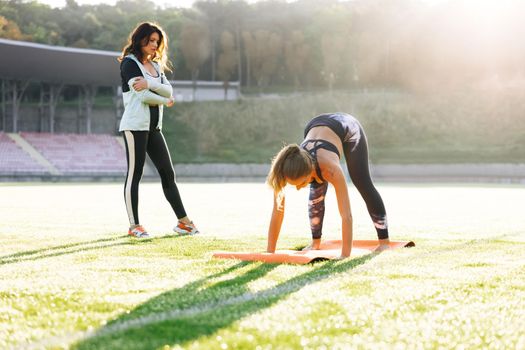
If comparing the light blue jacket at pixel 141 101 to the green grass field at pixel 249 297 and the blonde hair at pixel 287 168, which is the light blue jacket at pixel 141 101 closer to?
the green grass field at pixel 249 297

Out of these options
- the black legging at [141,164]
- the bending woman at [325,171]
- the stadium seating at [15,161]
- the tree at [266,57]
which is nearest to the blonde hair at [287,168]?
the bending woman at [325,171]

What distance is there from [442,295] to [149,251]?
2.68m

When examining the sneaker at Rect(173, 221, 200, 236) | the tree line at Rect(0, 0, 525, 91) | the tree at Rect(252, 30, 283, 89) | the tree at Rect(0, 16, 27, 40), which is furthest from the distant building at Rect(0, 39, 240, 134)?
the sneaker at Rect(173, 221, 200, 236)

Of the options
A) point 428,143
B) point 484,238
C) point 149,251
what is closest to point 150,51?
point 149,251

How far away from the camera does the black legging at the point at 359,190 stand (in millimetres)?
5480

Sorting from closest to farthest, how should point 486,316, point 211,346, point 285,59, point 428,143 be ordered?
1. point 211,346
2. point 486,316
3. point 428,143
4. point 285,59

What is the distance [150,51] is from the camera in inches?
258

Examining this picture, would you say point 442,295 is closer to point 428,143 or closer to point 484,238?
point 484,238

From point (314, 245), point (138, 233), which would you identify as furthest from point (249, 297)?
point (138, 233)

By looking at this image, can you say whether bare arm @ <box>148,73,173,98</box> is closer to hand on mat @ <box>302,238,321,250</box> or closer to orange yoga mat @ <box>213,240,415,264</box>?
hand on mat @ <box>302,238,321,250</box>

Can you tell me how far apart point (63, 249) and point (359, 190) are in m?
2.57

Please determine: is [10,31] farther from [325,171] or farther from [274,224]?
[325,171]

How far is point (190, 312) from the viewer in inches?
115

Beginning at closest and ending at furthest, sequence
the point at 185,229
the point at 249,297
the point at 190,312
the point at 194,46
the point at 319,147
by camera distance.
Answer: the point at 190,312
the point at 249,297
the point at 319,147
the point at 185,229
the point at 194,46
